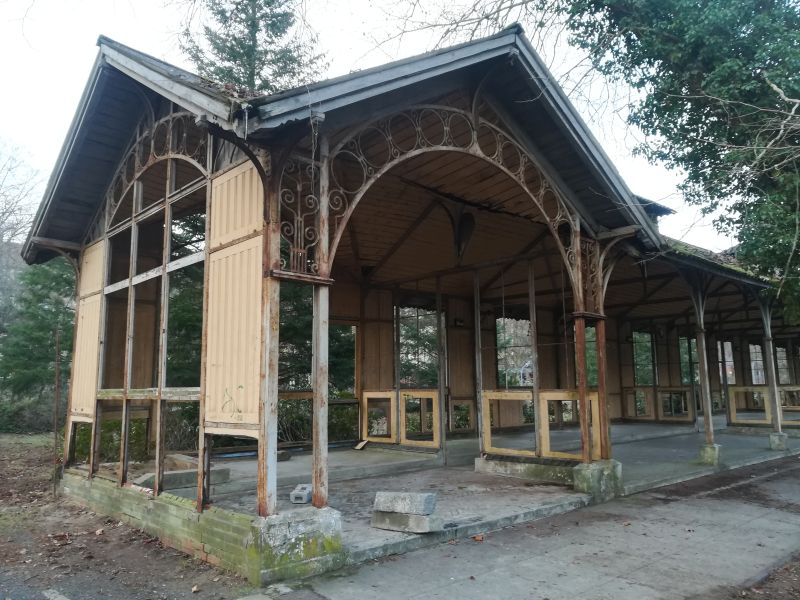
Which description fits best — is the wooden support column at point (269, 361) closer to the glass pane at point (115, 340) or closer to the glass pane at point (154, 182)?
the glass pane at point (154, 182)

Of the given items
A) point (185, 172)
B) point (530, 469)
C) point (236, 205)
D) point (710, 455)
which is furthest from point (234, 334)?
point (710, 455)

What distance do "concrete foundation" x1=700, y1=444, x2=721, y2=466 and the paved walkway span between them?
2503 millimetres

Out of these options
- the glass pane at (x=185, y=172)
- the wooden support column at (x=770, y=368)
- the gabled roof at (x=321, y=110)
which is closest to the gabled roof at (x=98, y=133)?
the gabled roof at (x=321, y=110)

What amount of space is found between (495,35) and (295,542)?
16.9 ft

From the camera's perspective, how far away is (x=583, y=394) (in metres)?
7.60

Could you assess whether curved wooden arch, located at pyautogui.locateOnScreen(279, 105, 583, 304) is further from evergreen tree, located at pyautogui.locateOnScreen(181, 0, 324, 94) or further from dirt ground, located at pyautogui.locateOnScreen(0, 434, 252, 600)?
evergreen tree, located at pyautogui.locateOnScreen(181, 0, 324, 94)

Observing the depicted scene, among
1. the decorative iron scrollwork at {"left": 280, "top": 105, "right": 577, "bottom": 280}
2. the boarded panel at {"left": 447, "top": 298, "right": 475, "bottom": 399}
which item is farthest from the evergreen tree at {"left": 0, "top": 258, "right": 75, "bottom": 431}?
the decorative iron scrollwork at {"left": 280, "top": 105, "right": 577, "bottom": 280}

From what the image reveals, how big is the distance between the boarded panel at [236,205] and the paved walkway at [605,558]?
9.58ft

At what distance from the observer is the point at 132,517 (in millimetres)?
6254

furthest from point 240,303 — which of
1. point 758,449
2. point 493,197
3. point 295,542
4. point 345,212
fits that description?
point 758,449

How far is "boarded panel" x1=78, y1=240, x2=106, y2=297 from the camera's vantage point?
801 centimetres

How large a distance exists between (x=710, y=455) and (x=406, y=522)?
6.92 meters

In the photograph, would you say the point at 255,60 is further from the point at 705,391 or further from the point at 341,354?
the point at 705,391

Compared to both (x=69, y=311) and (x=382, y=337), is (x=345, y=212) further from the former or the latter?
(x=69, y=311)
